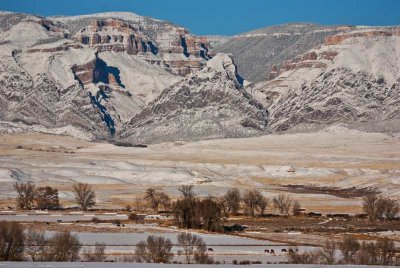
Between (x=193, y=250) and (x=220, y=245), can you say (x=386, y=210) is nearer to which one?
(x=220, y=245)

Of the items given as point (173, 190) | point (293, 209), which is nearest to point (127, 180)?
point (173, 190)

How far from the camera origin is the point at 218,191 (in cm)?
16312

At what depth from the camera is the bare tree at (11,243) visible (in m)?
59.5

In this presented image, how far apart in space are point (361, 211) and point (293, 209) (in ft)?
34.3

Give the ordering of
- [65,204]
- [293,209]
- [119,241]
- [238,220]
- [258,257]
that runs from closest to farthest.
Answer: [258,257], [119,241], [238,220], [293,209], [65,204]

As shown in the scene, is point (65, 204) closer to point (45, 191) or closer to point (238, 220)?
point (45, 191)

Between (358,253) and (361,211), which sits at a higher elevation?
(361,211)

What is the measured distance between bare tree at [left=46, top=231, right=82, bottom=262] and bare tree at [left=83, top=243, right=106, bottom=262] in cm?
80

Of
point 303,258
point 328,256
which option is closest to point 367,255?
point 328,256

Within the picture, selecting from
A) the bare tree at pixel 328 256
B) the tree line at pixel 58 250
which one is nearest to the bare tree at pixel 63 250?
the tree line at pixel 58 250

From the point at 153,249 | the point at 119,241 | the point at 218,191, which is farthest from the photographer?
the point at 218,191

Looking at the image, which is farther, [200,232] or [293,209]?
[293,209]

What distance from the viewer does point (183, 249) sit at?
71375 mm

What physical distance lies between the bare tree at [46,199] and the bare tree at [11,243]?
6755cm
